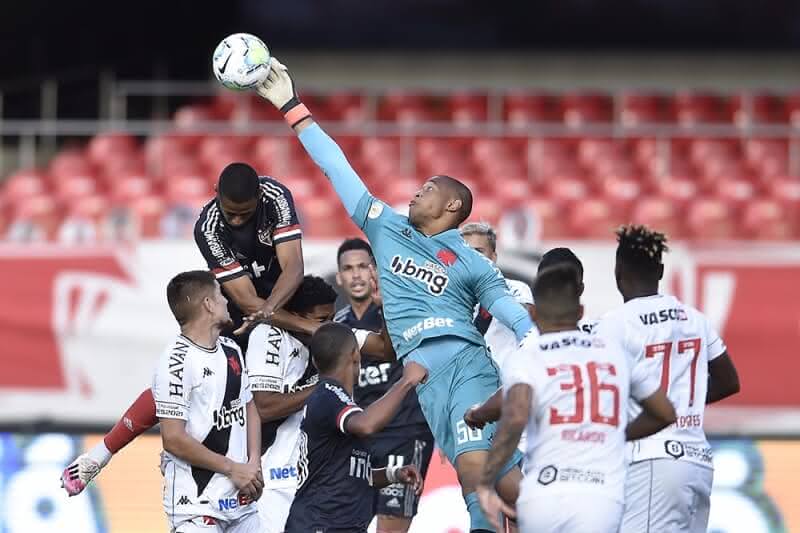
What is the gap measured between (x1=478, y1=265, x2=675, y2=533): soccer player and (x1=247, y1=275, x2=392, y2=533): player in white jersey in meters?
2.42

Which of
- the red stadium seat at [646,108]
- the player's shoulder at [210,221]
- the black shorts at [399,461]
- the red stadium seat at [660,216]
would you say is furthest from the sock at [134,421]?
the red stadium seat at [646,108]

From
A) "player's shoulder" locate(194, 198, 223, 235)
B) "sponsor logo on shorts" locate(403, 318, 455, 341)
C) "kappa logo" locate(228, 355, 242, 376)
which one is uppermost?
"player's shoulder" locate(194, 198, 223, 235)

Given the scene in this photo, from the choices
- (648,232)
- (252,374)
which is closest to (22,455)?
(252,374)

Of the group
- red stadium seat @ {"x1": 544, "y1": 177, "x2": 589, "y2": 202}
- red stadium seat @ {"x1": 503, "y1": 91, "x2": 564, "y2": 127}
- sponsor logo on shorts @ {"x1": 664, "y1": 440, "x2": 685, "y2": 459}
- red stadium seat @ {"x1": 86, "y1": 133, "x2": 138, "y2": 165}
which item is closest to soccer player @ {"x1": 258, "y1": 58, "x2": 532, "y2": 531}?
sponsor logo on shorts @ {"x1": 664, "y1": 440, "x2": 685, "y2": 459}

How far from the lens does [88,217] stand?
15609mm

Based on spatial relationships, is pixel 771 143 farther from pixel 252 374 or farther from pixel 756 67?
pixel 252 374

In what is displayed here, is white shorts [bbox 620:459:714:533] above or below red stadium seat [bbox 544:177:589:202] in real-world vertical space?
below

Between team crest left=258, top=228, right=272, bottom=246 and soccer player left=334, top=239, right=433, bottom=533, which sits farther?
soccer player left=334, top=239, right=433, bottom=533

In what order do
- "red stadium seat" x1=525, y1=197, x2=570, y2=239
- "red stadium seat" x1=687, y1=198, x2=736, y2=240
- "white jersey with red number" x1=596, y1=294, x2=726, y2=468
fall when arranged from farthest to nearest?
"red stadium seat" x1=687, y1=198, x2=736, y2=240 < "red stadium seat" x1=525, y1=197, x2=570, y2=239 < "white jersey with red number" x1=596, y1=294, x2=726, y2=468

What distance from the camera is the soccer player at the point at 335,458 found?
6.85 meters

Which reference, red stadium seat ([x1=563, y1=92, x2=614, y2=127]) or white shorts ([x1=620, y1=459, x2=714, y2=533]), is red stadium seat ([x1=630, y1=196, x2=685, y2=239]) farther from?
white shorts ([x1=620, y1=459, x2=714, y2=533])

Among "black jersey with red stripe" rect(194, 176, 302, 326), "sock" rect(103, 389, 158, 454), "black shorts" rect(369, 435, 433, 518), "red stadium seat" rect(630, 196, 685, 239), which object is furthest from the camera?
"red stadium seat" rect(630, 196, 685, 239)

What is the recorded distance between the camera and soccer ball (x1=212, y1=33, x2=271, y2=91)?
733cm

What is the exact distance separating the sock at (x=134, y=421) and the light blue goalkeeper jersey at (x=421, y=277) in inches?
54.9
